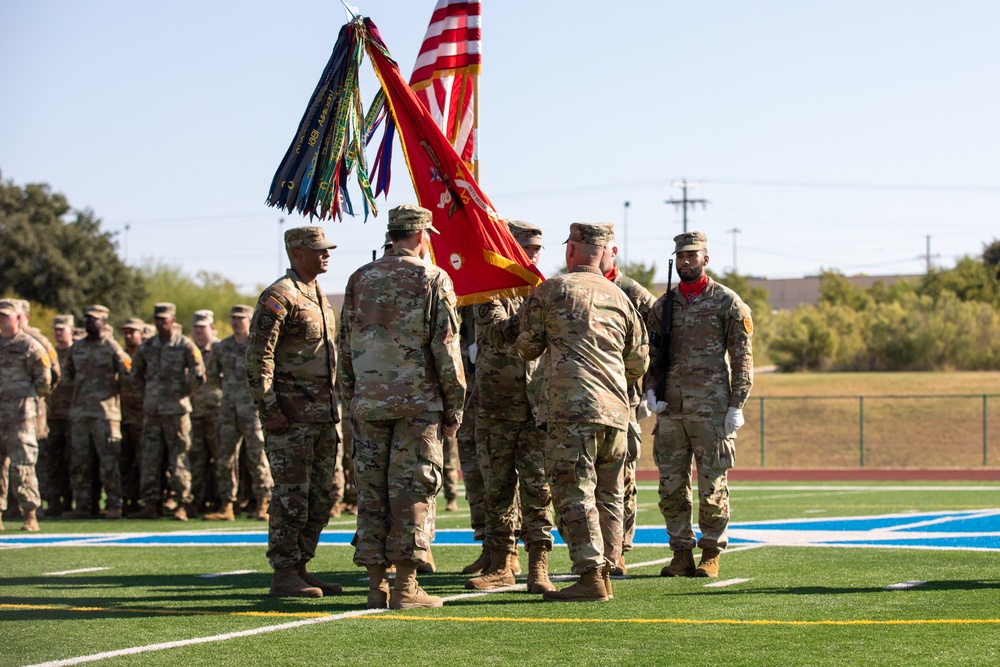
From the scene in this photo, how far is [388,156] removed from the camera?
9914 millimetres

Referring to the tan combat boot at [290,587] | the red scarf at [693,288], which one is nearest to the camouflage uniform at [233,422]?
the tan combat boot at [290,587]

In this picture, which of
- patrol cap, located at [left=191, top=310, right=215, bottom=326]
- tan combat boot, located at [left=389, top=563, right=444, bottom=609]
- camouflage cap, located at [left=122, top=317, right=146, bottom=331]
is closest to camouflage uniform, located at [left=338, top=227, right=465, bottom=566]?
tan combat boot, located at [left=389, top=563, right=444, bottom=609]

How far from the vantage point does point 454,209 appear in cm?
916

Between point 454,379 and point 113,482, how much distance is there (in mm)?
9284

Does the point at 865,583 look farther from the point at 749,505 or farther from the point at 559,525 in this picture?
the point at 749,505

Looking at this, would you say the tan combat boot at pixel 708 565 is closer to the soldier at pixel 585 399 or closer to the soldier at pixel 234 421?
the soldier at pixel 585 399

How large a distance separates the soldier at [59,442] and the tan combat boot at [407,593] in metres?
9.92

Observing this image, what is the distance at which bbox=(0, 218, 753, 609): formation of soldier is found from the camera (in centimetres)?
801

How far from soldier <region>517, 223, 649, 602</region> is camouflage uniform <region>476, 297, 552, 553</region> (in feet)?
2.16

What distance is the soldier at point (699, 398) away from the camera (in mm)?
9484

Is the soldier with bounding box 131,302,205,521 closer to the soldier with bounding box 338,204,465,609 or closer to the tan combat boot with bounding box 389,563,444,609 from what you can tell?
the soldier with bounding box 338,204,465,609

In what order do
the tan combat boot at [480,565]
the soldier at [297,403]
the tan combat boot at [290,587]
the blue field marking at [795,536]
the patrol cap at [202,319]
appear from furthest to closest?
the patrol cap at [202,319]
the blue field marking at [795,536]
the tan combat boot at [480,565]
the soldier at [297,403]
the tan combat boot at [290,587]

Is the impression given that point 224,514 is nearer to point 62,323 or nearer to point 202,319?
point 202,319

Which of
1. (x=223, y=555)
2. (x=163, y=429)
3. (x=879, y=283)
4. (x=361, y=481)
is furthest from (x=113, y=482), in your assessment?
(x=879, y=283)
